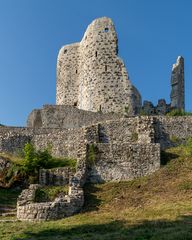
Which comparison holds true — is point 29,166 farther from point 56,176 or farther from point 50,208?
point 50,208

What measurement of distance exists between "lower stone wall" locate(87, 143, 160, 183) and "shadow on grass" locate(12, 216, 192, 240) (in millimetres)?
6914

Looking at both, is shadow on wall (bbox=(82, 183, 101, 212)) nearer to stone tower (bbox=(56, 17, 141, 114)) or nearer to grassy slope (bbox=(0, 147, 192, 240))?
grassy slope (bbox=(0, 147, 192, 240))

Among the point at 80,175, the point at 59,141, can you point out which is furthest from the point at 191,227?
the point at 59,141

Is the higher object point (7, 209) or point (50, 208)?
point (50, 208)

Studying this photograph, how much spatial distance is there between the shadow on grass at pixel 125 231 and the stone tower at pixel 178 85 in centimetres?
3069

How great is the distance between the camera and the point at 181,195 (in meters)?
21.8

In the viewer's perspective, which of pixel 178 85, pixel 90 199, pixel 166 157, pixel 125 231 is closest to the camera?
pixel 125 231

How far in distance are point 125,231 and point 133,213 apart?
301cm

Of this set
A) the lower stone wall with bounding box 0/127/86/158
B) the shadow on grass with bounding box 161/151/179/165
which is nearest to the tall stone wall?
the shadow on grass with bounding box 161/151/179/165

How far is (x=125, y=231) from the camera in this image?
56.7ft

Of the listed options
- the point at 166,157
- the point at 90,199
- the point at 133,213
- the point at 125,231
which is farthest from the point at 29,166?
the point at 125,231

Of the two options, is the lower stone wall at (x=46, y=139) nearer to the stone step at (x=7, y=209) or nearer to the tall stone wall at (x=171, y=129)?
the tall stone wall at (x=171, y=129)

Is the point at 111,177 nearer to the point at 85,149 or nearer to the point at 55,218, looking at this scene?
the point at 85,149

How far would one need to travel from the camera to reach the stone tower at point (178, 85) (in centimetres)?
4872
